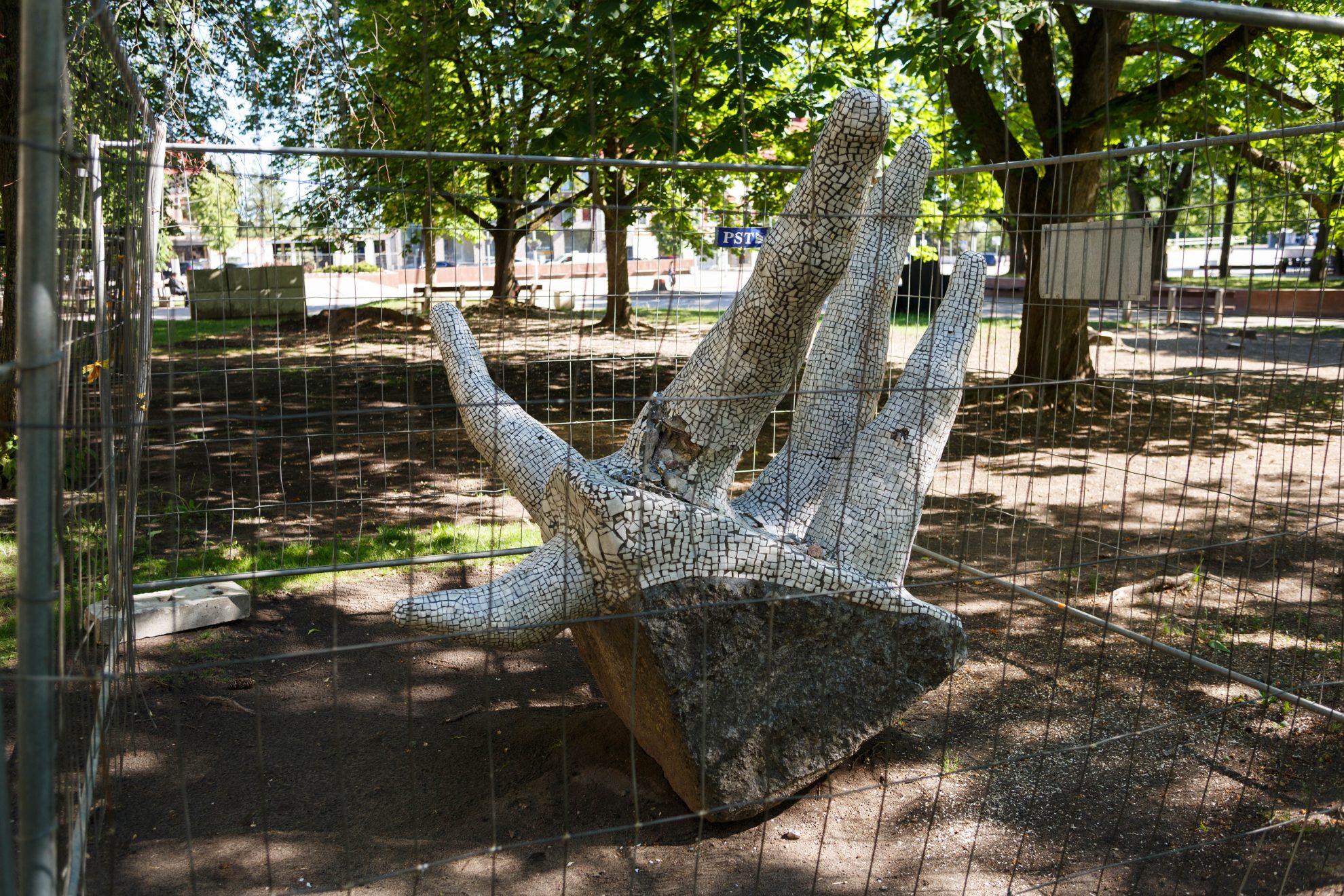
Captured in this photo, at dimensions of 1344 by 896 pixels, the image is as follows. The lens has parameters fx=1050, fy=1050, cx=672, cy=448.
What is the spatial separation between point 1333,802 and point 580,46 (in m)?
5.46

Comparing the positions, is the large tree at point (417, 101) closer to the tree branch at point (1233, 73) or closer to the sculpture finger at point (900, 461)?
the sculpture finger at point (900, 461)

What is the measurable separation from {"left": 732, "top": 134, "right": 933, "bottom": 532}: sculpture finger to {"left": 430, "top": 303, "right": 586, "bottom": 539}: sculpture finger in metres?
0.74

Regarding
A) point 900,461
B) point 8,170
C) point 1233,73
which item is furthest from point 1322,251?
point 8,170

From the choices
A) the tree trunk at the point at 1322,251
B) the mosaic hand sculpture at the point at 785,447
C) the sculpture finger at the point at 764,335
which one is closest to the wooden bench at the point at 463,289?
the mosaic hand sculpture at the point at 785,447

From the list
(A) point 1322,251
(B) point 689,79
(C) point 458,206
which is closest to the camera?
(A) point 1322,251

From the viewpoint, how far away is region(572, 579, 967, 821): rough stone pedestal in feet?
10.00

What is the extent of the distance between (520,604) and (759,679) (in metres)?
0.75

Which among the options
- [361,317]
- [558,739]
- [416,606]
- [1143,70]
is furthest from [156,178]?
[1143,70]

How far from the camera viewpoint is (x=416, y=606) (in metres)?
2.95

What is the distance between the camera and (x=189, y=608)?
475cm

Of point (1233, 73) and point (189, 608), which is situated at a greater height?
point (1233, 73)

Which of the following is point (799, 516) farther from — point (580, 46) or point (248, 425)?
point (248, 425)

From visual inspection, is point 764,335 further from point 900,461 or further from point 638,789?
point 638,789

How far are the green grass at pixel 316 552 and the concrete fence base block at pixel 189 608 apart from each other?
24 centimetres
